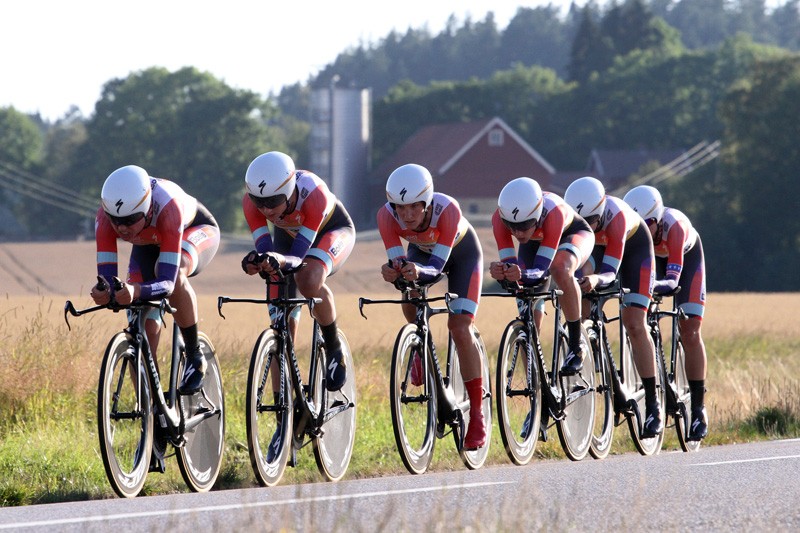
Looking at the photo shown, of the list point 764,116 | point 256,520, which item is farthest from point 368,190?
point 256,520

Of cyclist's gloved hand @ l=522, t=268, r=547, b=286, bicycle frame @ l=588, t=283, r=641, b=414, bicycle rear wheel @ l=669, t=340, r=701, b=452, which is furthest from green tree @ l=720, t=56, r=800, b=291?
cyclist's gloved hand @ l=522, t=268, r=547, b=286

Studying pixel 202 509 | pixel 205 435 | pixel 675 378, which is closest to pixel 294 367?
pixel 205 435

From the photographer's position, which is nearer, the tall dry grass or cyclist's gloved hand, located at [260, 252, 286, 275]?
cyclist's gloved hand, located at [260, 252, 286, 275]

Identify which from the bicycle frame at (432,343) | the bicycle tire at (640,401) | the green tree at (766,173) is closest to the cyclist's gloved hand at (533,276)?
the bicycle frame at (432,343)

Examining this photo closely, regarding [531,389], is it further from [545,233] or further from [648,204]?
[648,204]

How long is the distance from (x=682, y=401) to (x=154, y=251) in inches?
218

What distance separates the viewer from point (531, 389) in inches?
430

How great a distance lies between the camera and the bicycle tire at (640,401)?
1229cm

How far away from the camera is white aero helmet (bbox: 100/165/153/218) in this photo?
27.9ft

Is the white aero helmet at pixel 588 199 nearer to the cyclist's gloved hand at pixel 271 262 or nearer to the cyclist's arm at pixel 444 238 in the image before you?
the cyclist's arm at pixel 444 238

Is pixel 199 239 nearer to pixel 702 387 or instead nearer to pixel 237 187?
pixel 702 387

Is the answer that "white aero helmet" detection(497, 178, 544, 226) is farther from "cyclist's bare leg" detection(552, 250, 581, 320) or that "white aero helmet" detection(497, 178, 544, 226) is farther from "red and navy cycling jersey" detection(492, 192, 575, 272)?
"cyclist's bare leg" detection(552, 250, 581, 320)

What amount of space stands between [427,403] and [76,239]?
7638cm

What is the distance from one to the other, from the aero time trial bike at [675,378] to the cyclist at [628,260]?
45cm
